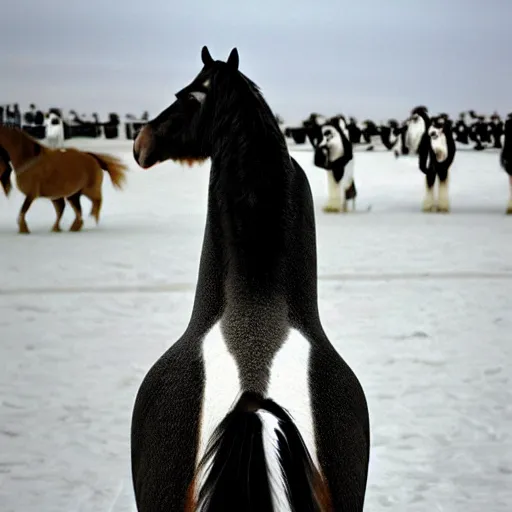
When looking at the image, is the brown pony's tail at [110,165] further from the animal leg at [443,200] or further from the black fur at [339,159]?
the animal leg at [443,200]

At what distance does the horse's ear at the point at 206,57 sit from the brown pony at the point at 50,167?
804cm

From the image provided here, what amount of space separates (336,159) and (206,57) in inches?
450

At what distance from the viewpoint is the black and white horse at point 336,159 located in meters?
13.4

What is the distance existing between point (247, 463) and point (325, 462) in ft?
0.66

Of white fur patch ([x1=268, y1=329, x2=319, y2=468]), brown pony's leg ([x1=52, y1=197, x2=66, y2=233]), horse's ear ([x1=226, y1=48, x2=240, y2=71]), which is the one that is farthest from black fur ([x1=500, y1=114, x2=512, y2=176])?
white fur patch ([x1=268, y1=329, x2=319, y2=468])

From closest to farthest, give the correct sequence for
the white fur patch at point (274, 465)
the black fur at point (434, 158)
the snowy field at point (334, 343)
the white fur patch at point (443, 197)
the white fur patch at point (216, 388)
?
1. the white fur patch at point (274, 465)
2. the white fur patch at point (216, 388)
3. the snowy field at point (334, 343)
4. the black fur at point (434, 158)
5. the white fur patch at point (443, 197)

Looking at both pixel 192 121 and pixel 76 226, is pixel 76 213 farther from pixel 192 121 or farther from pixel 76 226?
pixel 192 121

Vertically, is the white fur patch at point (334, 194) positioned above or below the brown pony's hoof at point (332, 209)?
above

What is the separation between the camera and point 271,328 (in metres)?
1.65

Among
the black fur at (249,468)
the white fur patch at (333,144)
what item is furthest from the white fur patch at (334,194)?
the black fur at (249,468)

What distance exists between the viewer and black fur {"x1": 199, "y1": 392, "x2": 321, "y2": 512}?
1267 mm

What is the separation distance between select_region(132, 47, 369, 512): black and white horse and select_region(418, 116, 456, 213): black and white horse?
11877 millimetres

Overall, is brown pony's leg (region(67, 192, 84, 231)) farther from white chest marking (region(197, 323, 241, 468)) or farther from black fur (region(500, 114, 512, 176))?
white chest marking (region(197, 323, 241, 468))

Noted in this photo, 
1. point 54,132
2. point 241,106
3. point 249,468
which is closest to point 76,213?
point 241,106
